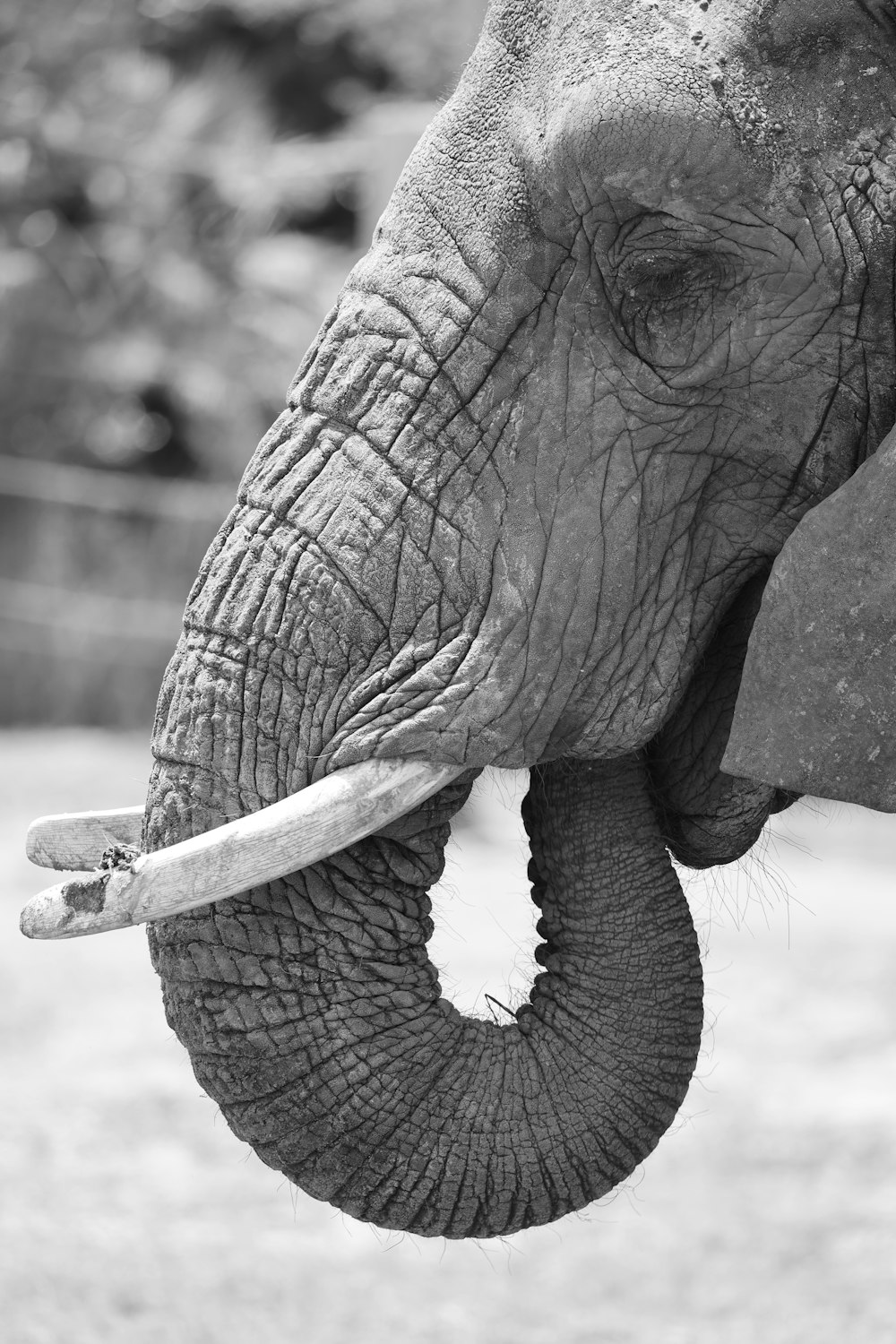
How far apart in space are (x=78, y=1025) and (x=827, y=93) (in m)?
5.02

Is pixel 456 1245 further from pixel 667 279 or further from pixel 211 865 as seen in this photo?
pixel 667 279

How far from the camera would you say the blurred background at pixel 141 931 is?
179 inches

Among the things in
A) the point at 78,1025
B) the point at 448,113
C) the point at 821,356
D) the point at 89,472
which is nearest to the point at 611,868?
the point at 821,356

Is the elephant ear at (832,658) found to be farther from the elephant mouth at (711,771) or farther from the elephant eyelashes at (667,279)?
the elephant eyelashes at (667,279)

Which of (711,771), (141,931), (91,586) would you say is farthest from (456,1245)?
(91,586)

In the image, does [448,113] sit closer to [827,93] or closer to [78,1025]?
[827,93]

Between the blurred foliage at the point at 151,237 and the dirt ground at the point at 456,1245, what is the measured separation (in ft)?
22.0

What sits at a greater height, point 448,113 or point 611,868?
point 448,113

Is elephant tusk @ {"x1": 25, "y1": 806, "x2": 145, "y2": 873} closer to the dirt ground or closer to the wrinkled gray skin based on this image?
the wrinkled gray skin

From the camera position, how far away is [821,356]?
2.19 meters

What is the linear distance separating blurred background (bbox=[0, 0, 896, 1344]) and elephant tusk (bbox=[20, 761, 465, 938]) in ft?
1.30

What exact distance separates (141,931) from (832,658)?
6.33 metres

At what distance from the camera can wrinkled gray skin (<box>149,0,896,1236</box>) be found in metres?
2.11

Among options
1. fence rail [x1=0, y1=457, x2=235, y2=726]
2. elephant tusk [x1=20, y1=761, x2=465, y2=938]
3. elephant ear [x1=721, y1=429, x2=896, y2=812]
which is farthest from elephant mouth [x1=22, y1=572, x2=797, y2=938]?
Answer: fence rail [x1=0, y1=457, x2=235, y2=726]
